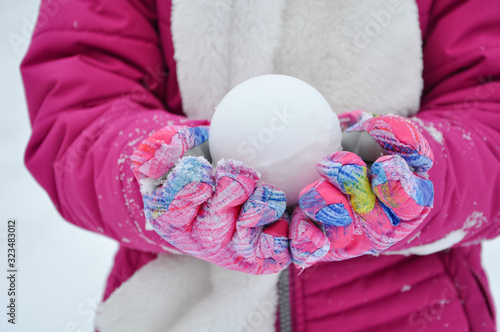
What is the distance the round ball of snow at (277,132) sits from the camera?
323mm

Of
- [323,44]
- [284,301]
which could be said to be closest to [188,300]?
[284,301]

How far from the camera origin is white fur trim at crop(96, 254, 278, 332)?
Result: 18.4 inches

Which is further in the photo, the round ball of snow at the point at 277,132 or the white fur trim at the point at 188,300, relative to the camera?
the white fur trim at the point at 188,300

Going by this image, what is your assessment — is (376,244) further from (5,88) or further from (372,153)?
(5,88)

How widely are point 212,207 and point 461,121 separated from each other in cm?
34

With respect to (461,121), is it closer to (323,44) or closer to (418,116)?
(418,116)

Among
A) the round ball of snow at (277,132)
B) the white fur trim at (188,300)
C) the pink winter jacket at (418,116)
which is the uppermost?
the round ball of snow at (277,132)

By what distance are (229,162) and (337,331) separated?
0.31 meters

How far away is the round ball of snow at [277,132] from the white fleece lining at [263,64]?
0.53 ft

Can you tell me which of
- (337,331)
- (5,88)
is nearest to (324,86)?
(337,331)

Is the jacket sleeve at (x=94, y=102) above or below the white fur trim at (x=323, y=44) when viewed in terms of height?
Answer: below

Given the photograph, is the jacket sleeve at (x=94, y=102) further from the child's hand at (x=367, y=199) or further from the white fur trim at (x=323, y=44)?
the child's hand at (x=367, y=199)

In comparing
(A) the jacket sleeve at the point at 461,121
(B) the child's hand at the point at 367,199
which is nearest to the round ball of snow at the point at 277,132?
(B) the child's hand at the point at 367,199

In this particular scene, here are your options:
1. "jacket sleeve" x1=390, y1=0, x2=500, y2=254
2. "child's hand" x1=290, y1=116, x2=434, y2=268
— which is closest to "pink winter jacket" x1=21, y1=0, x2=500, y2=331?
"jacket sleeve" x1=390, y1=0, x2=500, y2=254
